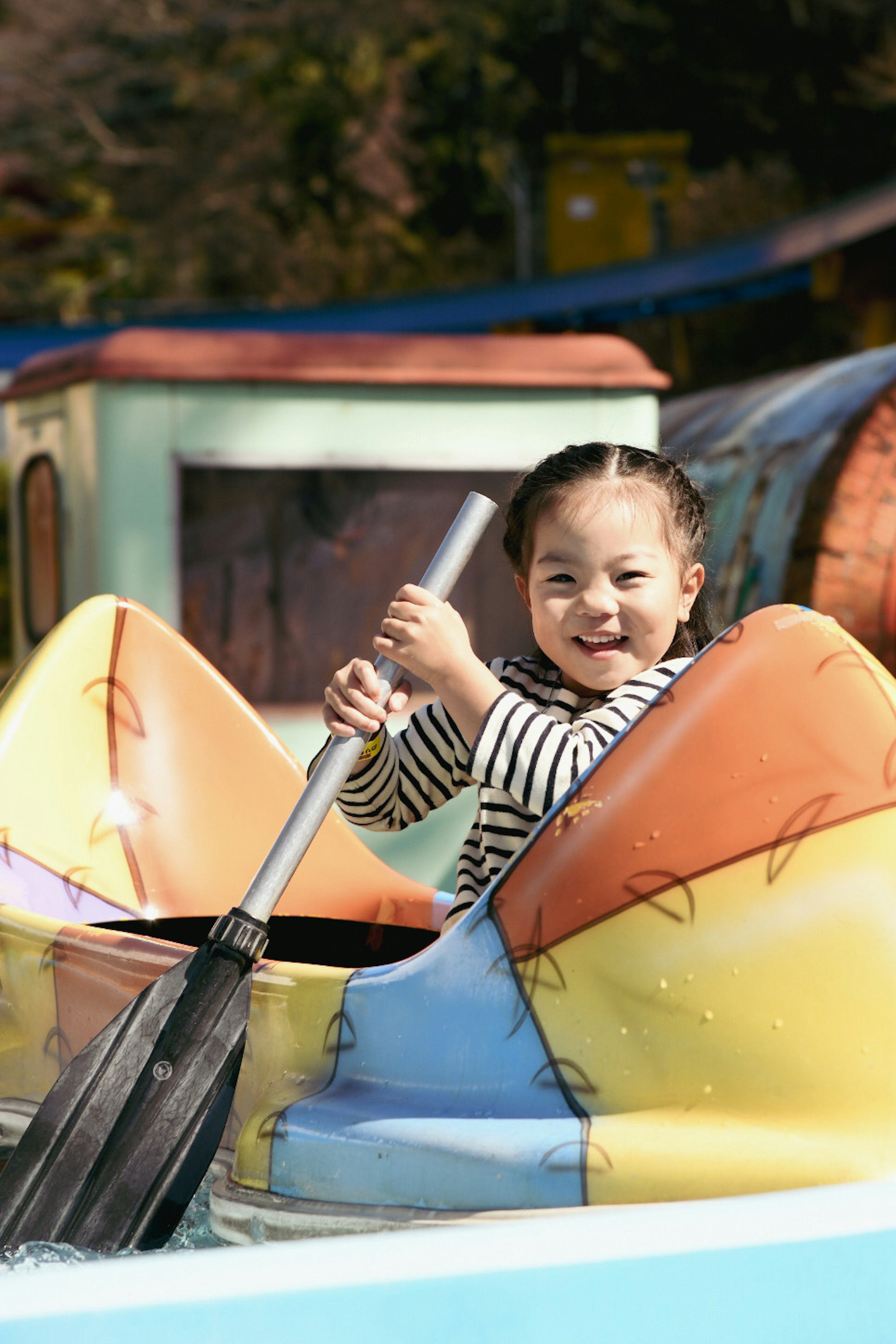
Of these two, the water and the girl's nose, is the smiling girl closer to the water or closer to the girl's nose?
the girl's nose

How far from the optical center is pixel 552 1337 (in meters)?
1.01

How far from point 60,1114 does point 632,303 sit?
305 inches

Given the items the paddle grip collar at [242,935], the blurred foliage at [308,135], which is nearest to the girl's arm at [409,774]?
the paddle grip collar at [242,935]

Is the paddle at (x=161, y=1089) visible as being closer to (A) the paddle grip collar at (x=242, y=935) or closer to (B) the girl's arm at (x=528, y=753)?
(A) the paddle grip collar at (x=242, y=935)

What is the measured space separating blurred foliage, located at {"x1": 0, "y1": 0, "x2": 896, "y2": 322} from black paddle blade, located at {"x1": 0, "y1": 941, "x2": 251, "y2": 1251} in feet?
39.7

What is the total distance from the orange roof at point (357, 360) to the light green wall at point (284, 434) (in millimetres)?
29

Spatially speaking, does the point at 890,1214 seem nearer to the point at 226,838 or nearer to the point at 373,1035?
the point at 373,1035

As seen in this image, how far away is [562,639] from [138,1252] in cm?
66

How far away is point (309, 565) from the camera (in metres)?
3.49

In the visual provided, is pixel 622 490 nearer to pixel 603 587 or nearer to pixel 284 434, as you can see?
pixel 603 587

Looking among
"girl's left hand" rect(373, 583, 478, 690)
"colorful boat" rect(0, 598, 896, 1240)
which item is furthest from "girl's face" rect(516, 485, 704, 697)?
"colorful boat" rect(0, 598, 896, 1240)

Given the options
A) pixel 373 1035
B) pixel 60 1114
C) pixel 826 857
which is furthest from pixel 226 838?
pixel 826 857

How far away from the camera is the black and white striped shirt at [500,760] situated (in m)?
1.34

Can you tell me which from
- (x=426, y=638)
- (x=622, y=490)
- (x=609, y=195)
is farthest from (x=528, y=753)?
(x=609, y=195)
